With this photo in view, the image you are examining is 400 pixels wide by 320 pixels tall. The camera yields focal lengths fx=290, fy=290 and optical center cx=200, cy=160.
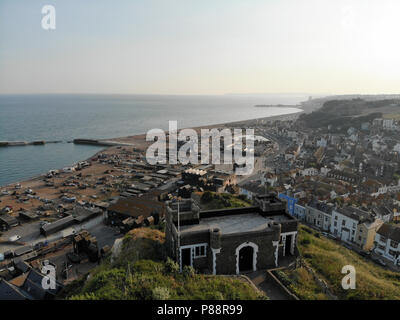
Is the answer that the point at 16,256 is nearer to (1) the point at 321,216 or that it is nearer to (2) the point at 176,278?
(2) the point at 176,278

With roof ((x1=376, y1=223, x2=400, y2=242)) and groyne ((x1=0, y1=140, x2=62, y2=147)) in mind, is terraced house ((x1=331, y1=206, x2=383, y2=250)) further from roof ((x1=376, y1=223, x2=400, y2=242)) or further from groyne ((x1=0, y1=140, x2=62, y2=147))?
groyne ((x1=0, y1=140, x2=62, y2=147))

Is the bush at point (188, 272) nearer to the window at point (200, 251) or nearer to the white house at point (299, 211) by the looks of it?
the window at point (200, 251)

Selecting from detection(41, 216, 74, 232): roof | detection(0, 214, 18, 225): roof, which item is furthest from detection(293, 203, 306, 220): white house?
detection(0, 214, 18, 225): roof

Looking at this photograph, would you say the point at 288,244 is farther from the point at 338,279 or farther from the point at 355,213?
the point at 355,213

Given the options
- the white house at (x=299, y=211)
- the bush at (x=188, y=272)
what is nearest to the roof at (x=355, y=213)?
the white house at (x=299, y=211)

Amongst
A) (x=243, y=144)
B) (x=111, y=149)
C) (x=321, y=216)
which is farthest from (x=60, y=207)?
(x=243, y=144)
